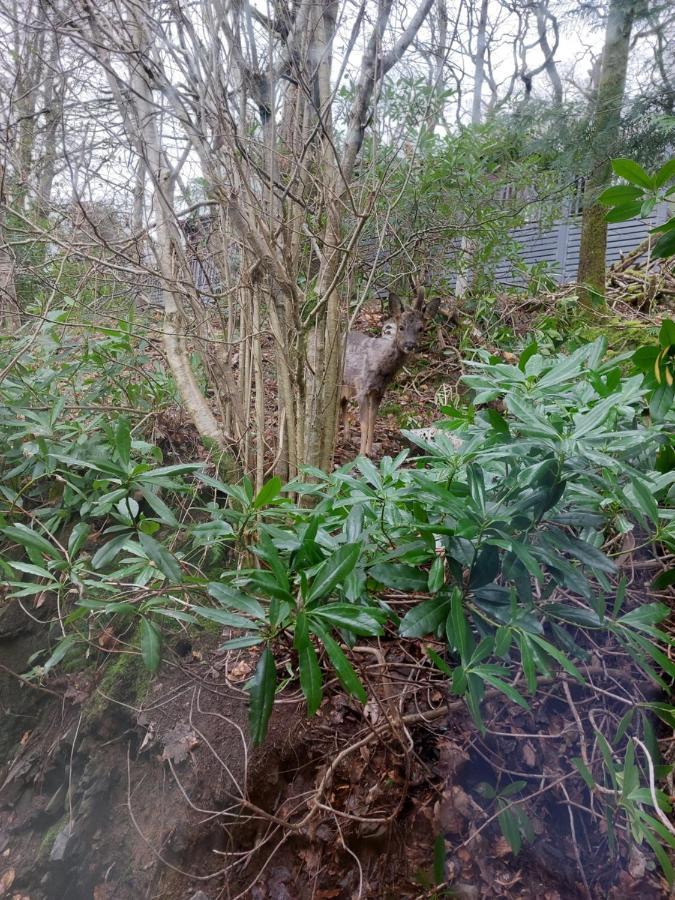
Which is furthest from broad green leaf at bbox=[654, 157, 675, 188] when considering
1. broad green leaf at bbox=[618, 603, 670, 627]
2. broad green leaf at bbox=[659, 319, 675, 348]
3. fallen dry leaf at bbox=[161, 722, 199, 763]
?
fallen dry leaf at bbox=[161, 722, 199, 763]

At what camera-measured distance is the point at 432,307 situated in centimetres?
275

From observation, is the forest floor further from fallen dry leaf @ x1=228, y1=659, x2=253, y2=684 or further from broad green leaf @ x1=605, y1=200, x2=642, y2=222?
broad green leaf @ x1=605, y1=200, x2=642, y2=222

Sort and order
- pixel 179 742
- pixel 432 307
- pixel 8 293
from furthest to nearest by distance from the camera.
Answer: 1. pixel 432 307
2. pixel 8 293
3. pixel 179 742

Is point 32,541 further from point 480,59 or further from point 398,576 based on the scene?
point 480,59

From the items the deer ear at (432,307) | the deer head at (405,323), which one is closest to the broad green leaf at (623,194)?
the deer head at (405,323)

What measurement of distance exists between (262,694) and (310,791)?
0.57m

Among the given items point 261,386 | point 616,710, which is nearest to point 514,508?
point 616,710

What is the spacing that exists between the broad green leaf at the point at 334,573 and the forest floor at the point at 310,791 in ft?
1.22

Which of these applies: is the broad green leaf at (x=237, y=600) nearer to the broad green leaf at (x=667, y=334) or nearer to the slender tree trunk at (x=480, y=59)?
the broad green leaf at (x=667, y=334)

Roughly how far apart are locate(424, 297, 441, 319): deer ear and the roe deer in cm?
43

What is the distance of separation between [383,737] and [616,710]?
0.48m

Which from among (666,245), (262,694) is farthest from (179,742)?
(666,245)

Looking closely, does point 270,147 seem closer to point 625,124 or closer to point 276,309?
point 276,309

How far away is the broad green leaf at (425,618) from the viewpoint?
0.74m
